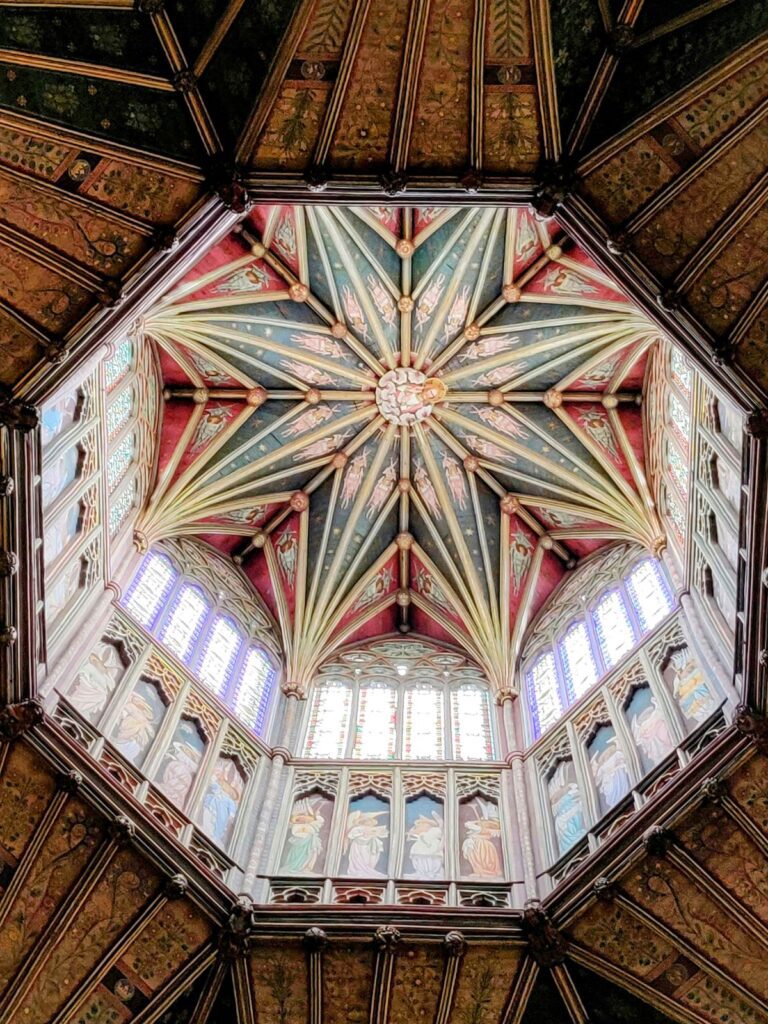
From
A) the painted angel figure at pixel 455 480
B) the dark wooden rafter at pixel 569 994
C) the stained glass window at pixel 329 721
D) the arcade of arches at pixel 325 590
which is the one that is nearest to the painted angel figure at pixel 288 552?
the arcade of arches at pixel 325 590

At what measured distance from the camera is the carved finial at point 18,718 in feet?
38.7

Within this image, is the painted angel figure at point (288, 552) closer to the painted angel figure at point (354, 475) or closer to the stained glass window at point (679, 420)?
the painted angel figure at point (354, 475)

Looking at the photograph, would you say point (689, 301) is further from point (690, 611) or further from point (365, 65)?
point (690, 611)

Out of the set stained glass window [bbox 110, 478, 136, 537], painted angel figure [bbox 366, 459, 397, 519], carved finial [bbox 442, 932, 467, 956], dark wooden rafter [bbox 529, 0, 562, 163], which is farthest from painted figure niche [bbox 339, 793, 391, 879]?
dark wooden rafter [bbox 529, 0, 562, 163]

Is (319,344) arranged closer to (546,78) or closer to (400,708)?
(400,708)

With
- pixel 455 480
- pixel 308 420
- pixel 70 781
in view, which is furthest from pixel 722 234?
pixel 308 420

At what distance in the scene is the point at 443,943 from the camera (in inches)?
474

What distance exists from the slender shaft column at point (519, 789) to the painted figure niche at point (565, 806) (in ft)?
1.35

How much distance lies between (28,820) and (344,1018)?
4.35 metres

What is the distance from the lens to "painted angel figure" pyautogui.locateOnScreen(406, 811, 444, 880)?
46.9 ft

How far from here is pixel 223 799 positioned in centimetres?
1515

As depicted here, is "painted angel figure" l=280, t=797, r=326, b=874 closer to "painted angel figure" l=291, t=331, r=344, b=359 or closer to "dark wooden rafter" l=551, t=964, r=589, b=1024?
"dark wooden rafter" l=551, t=964, r=589, b=1024

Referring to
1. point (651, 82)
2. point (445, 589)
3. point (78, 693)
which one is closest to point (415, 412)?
point (445, 589)

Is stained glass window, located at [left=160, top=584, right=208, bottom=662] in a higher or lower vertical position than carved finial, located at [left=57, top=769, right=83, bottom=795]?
higher
